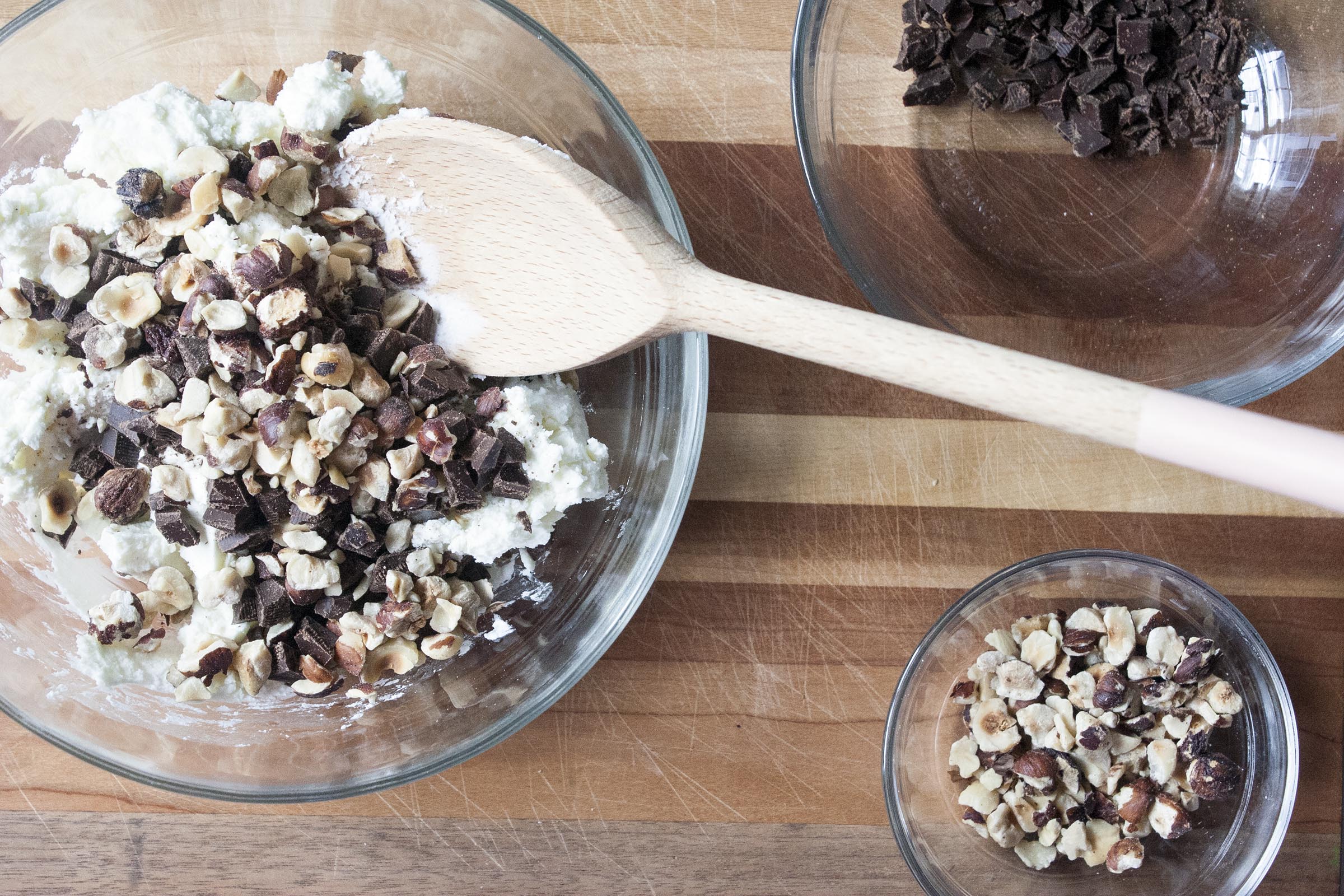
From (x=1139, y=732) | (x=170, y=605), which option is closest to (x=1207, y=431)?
(x=1139, y=732)

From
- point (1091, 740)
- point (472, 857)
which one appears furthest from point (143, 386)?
point (1091, 740)

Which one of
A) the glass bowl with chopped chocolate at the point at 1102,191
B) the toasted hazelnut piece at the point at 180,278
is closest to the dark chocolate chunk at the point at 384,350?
the toasted hazelnut piece at the point at 180,278

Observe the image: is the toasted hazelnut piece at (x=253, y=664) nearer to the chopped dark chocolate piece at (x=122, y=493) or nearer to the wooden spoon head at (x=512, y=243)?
the chopped dark chocolate piece at (x=122, y=493)

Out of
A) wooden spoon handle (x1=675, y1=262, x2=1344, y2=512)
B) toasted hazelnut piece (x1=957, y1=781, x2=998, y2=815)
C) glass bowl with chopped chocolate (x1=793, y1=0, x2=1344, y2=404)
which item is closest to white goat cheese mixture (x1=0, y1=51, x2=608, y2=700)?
wooden spoon handle (x1=675, y1=262, x2=1344, y2=512)

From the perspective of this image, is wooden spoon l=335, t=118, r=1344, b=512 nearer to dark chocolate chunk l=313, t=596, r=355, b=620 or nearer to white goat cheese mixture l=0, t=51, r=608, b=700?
white goat cheese mixture l=0, t=51, r=608, b=700

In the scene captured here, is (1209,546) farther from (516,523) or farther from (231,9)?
(231,9)

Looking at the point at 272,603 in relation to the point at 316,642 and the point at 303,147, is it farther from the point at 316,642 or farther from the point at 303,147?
the point at 303,147
